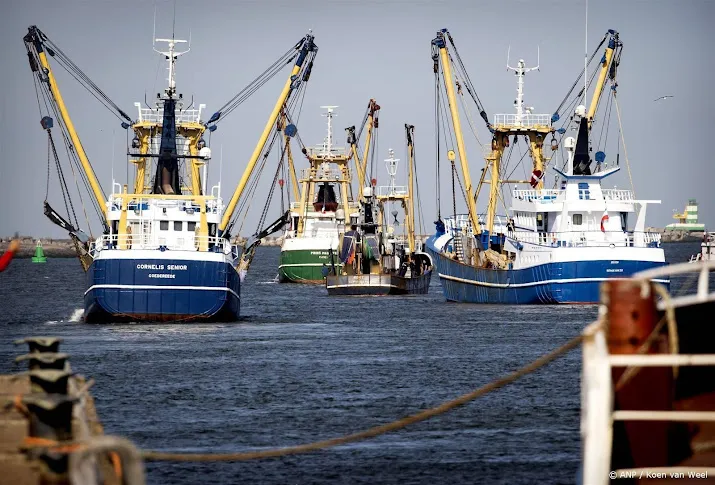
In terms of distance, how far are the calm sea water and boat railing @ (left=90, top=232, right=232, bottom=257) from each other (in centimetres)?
333

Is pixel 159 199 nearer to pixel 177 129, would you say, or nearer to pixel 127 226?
pixel 127 226

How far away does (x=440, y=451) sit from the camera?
23922 mm

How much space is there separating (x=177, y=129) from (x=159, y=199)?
1161cm

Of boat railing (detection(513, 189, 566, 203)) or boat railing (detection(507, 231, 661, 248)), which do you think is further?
boat railing (detection(513, 189, 566, 203))

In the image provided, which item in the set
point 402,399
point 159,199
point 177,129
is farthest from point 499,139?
point 402,399

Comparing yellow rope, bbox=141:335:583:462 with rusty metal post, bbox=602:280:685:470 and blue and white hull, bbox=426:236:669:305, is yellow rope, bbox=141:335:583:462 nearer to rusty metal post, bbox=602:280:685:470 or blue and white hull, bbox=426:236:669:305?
rusty metal post, bbox=602:280:685:470

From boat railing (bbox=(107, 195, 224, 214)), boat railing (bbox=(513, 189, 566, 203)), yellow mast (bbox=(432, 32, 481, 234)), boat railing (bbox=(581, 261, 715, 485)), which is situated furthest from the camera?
yellow mast (bbox=(432, 32, 481, 234))

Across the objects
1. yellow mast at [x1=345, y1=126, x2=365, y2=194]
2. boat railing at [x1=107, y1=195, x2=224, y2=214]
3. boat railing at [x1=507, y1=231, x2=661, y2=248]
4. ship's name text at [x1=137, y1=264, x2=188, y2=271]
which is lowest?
ship's name text at [x1=137, y1=264, x2=188, y2=271]

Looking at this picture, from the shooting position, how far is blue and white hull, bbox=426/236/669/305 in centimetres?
6494

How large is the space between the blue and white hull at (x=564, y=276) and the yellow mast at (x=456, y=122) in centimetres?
463

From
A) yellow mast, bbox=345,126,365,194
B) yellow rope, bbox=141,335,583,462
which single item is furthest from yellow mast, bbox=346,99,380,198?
yellow rope, bbox=141,335,583,462

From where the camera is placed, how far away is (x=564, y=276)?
67438mm

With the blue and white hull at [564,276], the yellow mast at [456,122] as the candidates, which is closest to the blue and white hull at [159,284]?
the blue and white hull at [564,276]

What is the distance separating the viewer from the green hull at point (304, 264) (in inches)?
Answer: 5030
